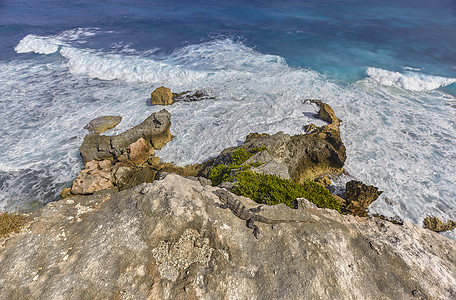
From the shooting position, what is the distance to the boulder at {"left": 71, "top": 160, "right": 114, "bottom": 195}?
1231cm

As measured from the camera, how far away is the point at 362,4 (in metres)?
57.5

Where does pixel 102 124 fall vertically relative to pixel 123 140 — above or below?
below

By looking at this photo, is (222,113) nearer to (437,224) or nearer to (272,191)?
(272,191)

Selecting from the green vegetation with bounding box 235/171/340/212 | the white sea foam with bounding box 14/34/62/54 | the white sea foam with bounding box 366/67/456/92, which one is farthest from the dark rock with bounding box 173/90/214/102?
the white sea foam with bounding box 14/34/62/54

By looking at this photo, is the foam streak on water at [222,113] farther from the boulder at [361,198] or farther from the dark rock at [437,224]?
the boulder at [361,198]

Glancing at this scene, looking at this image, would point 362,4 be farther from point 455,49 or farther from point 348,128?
point 348,128

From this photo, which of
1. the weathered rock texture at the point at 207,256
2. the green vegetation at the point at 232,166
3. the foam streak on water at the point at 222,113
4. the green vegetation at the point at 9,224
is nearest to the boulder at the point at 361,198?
the foam streak on water at the point at 222,113

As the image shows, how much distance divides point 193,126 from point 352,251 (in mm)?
15157

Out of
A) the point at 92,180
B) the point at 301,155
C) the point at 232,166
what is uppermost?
the point at 232,166

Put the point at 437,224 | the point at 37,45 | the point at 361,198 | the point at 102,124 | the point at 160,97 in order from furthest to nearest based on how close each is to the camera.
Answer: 1. the point at 37,45
2. the point at 160,97
3. the point at 102,124
4. the point at 437,224
5. the point at 361,198

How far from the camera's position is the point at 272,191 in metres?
8.26

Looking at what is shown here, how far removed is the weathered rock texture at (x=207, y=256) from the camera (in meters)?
4.77

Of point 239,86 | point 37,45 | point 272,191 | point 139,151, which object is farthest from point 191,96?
point 37,45

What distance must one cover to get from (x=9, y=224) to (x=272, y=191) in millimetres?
7539
